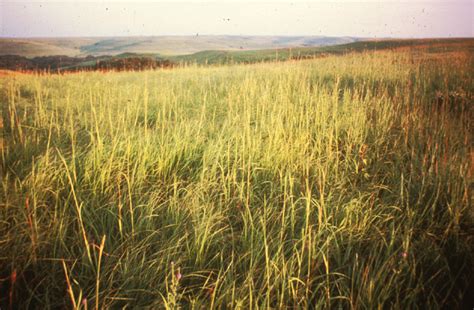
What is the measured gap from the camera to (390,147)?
302 cm

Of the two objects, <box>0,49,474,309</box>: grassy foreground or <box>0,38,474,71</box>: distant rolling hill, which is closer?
<box>0,49,474,309</box>: grassy foreground

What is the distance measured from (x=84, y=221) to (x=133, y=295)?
0.69 m

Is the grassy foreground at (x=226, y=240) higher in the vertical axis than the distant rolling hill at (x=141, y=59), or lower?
lower

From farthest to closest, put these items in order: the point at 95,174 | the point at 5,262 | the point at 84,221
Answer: the point at 95,174, the point at 84,221, the point at 5,262

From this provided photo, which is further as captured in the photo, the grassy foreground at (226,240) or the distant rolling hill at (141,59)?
the distant rolling hill at (141,59)

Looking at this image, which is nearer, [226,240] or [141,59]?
[226,240]

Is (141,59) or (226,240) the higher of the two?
(141,59)

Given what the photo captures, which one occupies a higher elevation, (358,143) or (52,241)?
(358,143)

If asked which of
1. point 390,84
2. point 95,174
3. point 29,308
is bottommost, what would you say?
point 29,308

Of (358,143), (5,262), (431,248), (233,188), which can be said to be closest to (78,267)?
(5,262)

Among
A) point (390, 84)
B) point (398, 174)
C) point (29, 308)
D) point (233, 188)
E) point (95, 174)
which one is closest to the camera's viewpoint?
point (29, 308)

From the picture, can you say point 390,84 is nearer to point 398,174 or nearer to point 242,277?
point 398,174

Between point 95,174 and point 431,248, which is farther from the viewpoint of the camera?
point 95,174

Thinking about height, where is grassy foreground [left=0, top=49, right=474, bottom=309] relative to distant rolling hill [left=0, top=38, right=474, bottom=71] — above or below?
below
